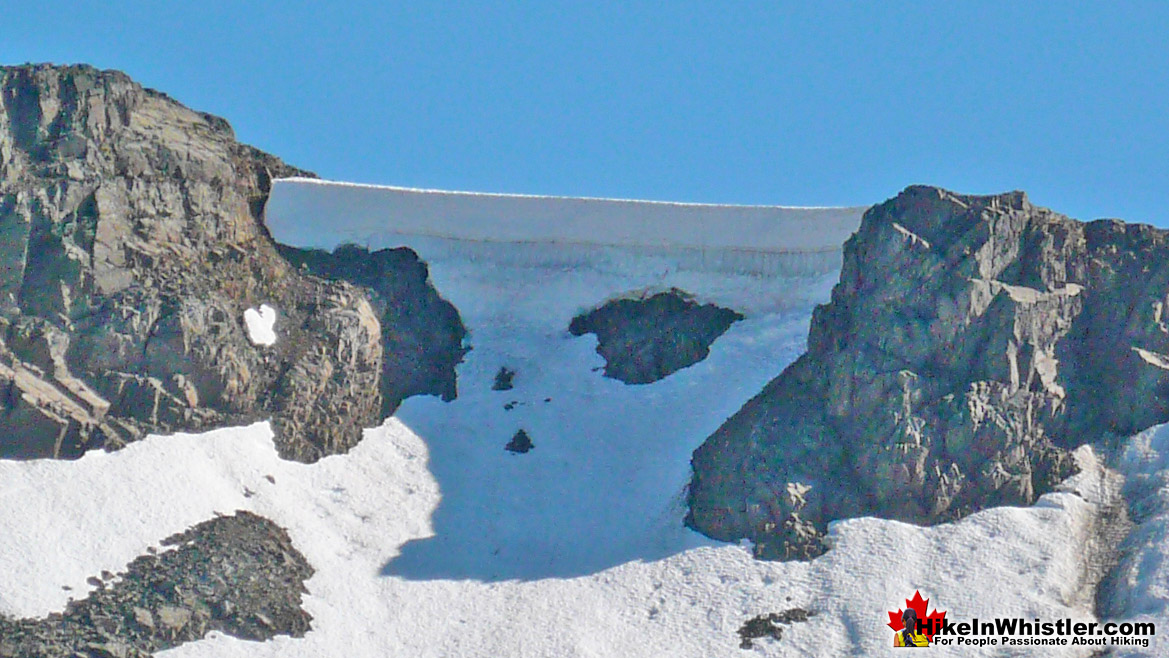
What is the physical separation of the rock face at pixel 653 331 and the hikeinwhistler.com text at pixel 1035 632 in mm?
13461

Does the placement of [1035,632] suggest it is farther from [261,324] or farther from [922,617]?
[261,324]

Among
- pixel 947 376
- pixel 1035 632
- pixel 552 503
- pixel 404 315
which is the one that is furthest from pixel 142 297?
pixel 1035 632

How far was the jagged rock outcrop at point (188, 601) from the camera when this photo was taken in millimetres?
43844

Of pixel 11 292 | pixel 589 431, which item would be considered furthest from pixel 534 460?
pixel 11 292

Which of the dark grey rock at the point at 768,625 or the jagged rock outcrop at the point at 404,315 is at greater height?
the jagged rock outcrop at the point at 404,315

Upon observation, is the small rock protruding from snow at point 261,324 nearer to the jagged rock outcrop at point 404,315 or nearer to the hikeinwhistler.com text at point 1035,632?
the jagged rock outcrop at point 404,315

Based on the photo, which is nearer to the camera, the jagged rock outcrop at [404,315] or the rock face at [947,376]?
the rock face at [947,376]

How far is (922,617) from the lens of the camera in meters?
45.8

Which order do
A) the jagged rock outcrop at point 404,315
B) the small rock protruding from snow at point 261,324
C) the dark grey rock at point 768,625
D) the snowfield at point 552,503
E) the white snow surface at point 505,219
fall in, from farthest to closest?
the white snow surface at point 505,219
the jagged rock outcrop at point 404,315
the small rock protruding from snow at point 261,324
the snowfield at point 552,503
the dark grey rock at point 768,625

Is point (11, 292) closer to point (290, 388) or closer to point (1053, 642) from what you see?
point (290, 388)

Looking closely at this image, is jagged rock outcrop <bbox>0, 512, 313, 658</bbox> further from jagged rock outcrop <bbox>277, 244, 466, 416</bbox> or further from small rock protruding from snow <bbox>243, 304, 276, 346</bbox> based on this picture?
jagged rock outcrop <bbox>277, 244, 466, 416</bbox>

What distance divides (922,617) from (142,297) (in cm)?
2128

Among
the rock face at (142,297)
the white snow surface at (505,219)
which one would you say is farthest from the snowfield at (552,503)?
the rock face at (142,297)

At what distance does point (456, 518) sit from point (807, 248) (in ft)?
43.9
